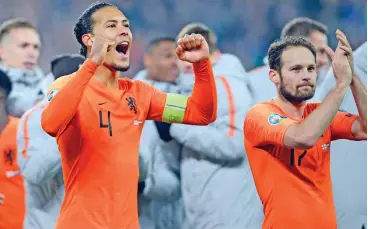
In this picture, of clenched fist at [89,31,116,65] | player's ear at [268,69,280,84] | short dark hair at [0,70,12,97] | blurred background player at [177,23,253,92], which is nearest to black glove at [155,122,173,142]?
blurred background player at [177,23,253,92]

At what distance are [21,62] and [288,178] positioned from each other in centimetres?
209

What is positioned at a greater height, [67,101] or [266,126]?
[67,101]

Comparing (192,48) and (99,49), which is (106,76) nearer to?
(99,49)

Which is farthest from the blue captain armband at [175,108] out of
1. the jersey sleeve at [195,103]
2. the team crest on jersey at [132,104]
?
the team crest on jersey at [132,104]

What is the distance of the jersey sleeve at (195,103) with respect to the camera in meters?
2.47

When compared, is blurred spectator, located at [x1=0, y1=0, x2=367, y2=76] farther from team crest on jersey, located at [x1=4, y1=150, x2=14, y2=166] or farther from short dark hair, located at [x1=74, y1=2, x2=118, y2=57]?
short dark hair, located at [x1=74, y1=2, x2=118, y2=57]

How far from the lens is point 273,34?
3744mm

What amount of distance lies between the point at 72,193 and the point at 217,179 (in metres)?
1.27

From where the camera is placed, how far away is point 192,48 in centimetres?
245

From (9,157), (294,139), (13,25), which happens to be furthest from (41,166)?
(294,139)

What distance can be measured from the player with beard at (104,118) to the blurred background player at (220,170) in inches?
37.1

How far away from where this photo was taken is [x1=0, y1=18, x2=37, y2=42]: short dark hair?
381 cm

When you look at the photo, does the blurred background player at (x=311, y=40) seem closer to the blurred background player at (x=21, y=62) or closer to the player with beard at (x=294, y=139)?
the player with beard at (x=294, y=139)

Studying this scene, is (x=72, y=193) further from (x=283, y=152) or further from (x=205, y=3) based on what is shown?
(x=205, y=3)
